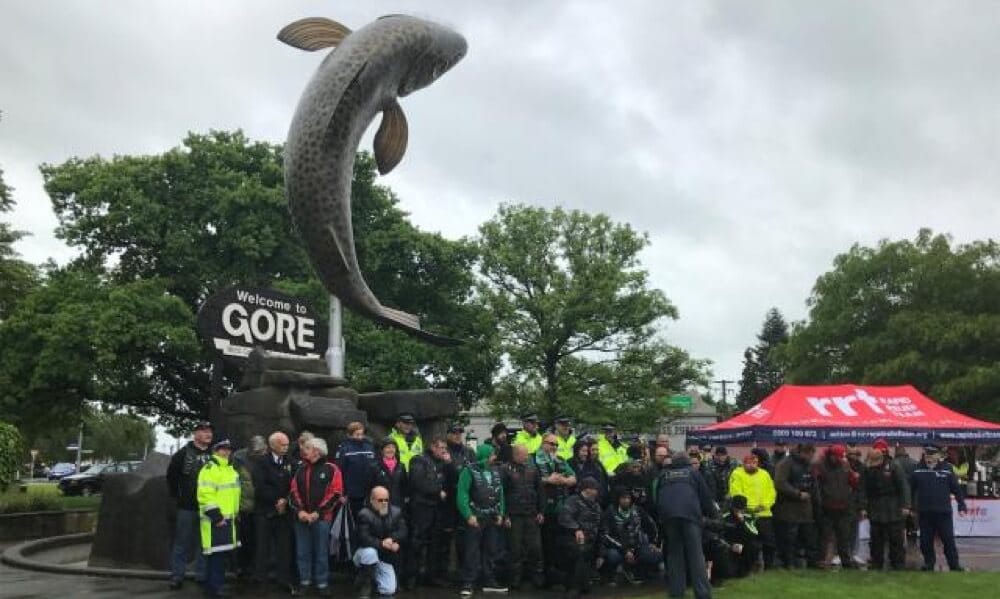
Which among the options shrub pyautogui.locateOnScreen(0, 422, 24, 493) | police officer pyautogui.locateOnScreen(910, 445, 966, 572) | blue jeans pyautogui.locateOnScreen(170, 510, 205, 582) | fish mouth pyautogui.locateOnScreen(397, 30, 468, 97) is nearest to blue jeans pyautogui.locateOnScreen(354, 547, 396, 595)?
blue jeans pyautogui.locateOnScreen(170, 510, 205, 582)

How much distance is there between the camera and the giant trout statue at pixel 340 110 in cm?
754

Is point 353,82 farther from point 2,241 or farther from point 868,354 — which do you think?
point 868,354

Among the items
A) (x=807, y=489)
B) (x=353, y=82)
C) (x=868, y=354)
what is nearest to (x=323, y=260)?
(x=353, y=82)

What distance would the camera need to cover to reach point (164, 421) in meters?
29.6

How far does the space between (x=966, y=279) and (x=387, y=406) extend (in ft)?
107

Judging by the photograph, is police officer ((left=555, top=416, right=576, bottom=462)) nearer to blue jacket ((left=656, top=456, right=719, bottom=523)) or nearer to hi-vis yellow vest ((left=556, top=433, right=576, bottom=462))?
hi-vis yellow vest ((left=556, top=433, right=576, bottom=462))

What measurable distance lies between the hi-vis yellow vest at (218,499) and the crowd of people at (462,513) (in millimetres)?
14

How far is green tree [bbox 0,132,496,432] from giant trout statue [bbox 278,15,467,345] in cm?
1713

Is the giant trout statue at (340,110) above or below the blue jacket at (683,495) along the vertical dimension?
above

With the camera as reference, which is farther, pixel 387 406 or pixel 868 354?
pixel 868 354

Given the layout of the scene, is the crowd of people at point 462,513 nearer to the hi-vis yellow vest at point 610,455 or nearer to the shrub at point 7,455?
the hi-vis yellow vest at point 610,455

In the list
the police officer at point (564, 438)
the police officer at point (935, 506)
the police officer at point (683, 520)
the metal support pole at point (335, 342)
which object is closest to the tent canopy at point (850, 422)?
the police officer at point (935, 506)

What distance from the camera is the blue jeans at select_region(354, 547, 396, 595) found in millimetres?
8734

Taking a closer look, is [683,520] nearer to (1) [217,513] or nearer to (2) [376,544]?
(2) [376,544]
